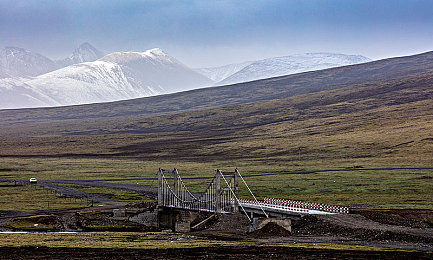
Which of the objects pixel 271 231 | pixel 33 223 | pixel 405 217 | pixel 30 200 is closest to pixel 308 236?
pixel 271 231

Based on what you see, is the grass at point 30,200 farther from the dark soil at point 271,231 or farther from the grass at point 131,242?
the dark soil at point 271,231

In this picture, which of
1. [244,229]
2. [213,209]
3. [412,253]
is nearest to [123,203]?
[213,209]

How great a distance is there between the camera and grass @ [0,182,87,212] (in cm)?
10600

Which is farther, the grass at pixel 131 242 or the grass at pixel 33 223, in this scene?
the grass at pixel 33 223

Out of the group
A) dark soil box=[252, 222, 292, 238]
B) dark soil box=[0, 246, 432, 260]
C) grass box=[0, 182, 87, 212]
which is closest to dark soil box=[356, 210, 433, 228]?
dark soil box=[252, 222, 292, 238]

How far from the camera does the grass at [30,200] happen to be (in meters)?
106

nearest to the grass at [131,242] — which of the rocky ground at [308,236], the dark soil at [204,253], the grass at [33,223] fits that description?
the rocky ground at [308,236]

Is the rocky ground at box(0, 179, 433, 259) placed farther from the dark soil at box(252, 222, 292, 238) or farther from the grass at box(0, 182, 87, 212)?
the grass at box(0, 182, 87, 212)

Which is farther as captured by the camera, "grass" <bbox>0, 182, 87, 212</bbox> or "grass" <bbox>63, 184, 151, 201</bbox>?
"grass" <bbox>63, 184, 151, 201</bbox>

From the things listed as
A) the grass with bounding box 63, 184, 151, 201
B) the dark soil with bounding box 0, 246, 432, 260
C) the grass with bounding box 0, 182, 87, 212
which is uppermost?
the dark soil with bounding box 0, 246, 432, 260

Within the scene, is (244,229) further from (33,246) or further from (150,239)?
(33,246)

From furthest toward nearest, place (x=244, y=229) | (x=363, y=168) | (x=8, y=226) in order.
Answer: (x=363, y=168) → (x=8, y=226) → (x=244, y=229)

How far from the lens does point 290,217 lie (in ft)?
243

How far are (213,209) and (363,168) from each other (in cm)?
9533
